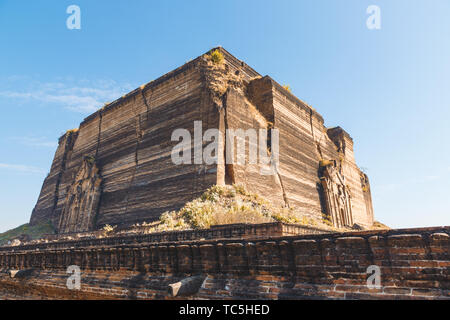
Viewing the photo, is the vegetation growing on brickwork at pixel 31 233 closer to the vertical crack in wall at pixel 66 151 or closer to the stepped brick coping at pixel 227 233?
the vertical crack in wall at pixel 66 151

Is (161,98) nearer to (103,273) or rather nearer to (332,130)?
(103,273)

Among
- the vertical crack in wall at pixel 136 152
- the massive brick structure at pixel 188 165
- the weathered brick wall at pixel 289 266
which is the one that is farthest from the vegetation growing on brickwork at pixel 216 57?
the weathered brick wall at pixel 289 266

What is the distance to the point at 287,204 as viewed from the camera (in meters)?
19.9

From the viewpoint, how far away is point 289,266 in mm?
4789

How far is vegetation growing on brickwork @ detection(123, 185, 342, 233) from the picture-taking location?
13.6m

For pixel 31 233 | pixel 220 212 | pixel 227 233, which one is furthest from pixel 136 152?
pixel 31 233

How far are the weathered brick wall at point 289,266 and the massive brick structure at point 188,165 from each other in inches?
395

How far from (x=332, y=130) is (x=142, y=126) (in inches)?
817

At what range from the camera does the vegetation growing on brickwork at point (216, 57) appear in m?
20.4

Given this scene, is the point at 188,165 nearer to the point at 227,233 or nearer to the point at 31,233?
the point at 227,233

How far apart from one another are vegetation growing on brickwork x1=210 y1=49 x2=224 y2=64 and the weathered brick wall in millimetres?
15637

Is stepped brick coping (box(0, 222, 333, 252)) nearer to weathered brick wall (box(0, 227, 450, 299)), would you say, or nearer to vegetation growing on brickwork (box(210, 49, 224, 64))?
weathered brick wall (box(0, 227, 450, 299))

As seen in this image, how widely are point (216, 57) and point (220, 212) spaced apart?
11.0 meters
